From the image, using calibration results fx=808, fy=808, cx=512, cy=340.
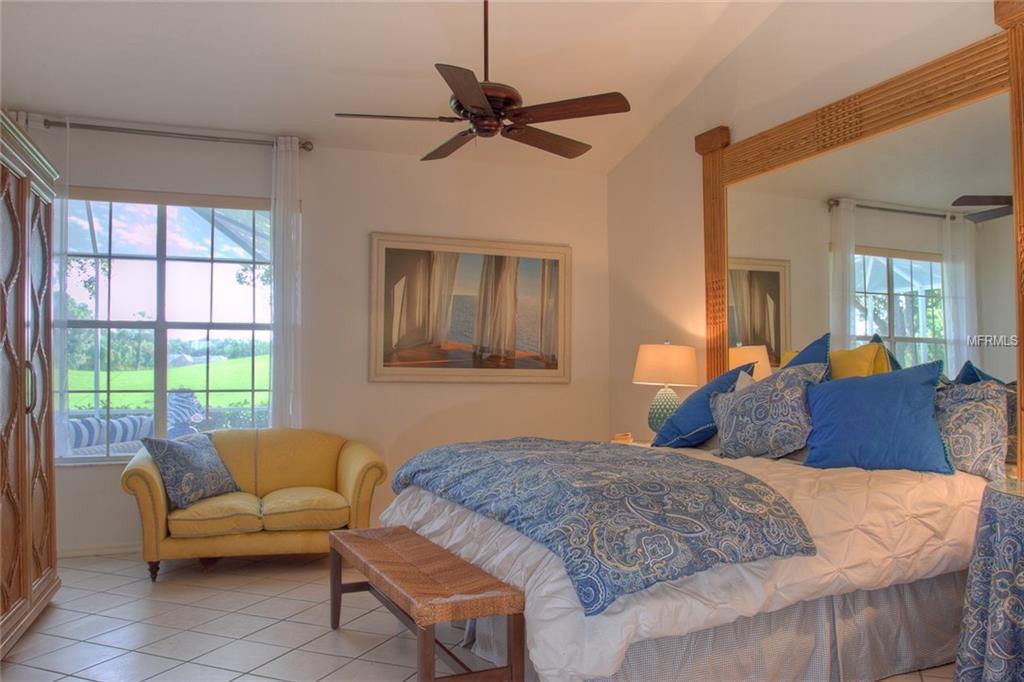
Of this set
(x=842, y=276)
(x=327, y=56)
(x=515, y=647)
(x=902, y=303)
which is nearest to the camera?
(x=515, y=647)

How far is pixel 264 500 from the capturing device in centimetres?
472

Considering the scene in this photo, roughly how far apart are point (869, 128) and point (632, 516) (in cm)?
259

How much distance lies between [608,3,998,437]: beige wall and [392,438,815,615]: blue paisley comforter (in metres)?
2.25

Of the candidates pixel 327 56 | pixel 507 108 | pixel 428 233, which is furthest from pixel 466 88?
pixel 428 233

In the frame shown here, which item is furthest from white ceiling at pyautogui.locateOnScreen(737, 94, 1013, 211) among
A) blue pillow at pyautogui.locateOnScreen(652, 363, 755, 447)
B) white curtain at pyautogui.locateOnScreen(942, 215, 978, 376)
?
blue pillow at pyautogui.locateOnScreen(652, 363, 755, 447)

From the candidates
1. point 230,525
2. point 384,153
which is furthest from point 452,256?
point 230,525

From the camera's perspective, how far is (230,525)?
4.45 m

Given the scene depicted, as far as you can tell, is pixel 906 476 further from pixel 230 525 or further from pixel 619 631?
pixel 230 525

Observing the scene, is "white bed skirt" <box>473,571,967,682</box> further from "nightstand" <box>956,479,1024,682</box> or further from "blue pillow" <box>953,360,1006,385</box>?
"blue pillow" <box>953,360,1006,385</box>

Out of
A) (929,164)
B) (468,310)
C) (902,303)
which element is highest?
(929,164)

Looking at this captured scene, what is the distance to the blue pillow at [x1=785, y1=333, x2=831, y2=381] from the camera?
12.7 ft

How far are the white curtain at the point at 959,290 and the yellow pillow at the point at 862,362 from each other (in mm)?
267

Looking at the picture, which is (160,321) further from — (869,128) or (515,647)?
(869,128)

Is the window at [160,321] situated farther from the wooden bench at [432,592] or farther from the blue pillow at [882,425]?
the blue pillow at [882,425]
